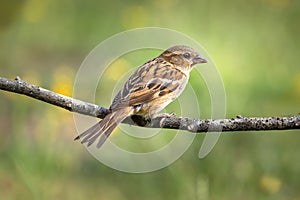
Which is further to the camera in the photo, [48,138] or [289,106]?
[289,106]

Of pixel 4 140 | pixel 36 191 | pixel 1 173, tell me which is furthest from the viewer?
pixel 4 140

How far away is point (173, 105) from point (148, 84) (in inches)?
117

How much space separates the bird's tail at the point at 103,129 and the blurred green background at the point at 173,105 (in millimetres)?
1258

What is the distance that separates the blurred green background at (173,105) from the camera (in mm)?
7605

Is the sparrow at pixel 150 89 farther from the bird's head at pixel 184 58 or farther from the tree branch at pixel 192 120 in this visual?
the tree branch at pixel 192 120

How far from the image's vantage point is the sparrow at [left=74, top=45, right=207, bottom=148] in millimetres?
5488

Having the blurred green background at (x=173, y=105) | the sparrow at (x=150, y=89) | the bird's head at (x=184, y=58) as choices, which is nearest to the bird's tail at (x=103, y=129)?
the sparrow at (x=150, y=89)

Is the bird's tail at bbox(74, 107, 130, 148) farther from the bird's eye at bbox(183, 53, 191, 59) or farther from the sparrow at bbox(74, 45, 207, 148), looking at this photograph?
the bird's eye at bbox(183, 53, 191, 59)

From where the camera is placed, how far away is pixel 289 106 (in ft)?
30.5

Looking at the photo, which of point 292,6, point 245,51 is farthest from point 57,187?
point 292,6

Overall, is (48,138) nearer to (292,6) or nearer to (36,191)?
(36,191)

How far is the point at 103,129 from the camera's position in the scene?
5.41m

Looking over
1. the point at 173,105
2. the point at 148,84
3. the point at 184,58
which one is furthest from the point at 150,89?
the point at 173,105

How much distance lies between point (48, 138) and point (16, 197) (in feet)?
1.94
